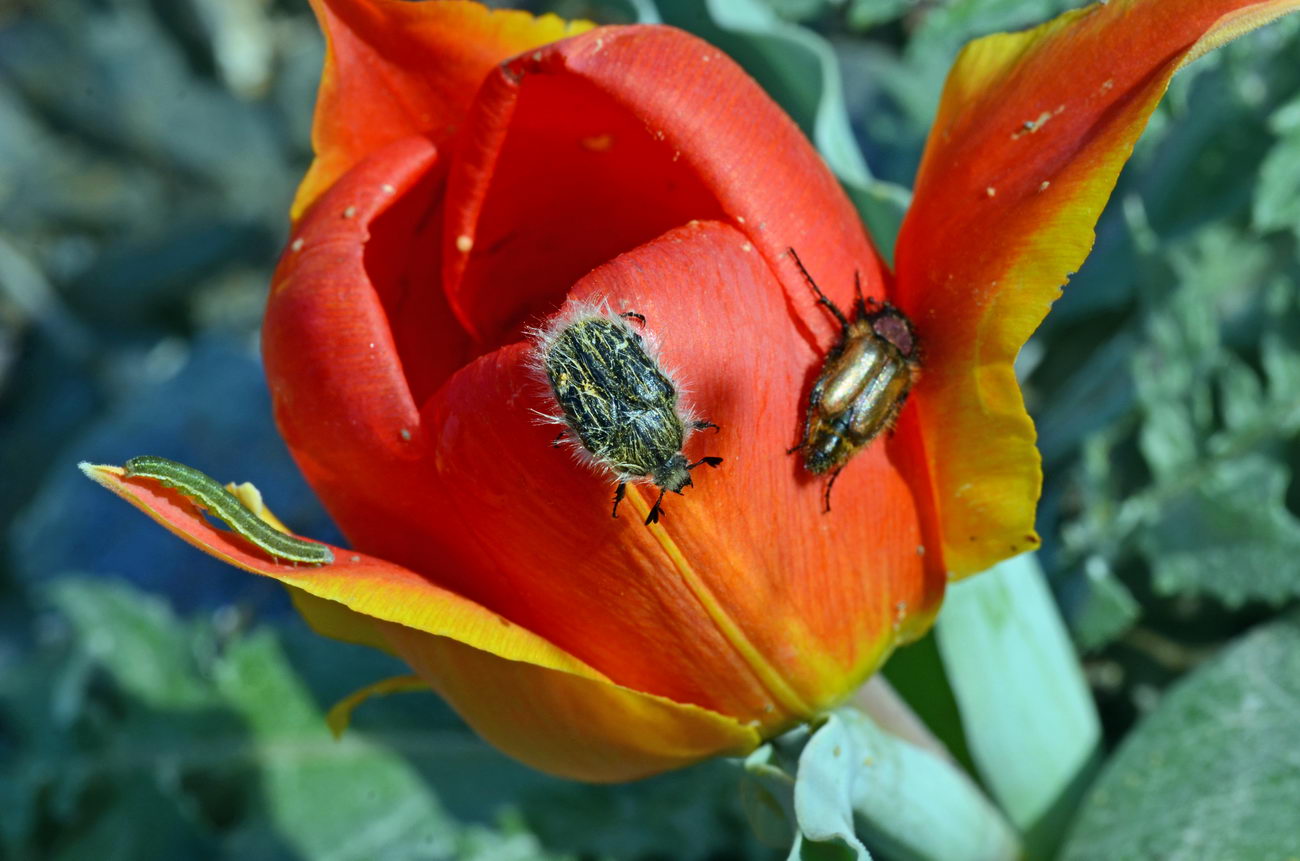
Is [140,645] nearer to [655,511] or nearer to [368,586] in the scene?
[368,586]

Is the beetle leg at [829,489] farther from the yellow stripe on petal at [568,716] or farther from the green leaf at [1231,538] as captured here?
the green leaf at [1231,538]

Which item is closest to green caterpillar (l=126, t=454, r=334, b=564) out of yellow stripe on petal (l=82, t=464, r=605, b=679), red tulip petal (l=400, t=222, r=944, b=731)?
yellow stripe on petal (l=82, t=464, r=605, b=679)

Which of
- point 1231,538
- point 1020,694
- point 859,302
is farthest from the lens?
point 1231,538

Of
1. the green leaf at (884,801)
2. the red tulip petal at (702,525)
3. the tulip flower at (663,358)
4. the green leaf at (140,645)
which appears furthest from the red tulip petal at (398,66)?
the green leaf at (140,645)

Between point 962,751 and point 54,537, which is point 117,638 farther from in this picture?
point 962,751

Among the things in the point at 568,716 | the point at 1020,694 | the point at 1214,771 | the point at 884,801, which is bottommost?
the point at 1214,771

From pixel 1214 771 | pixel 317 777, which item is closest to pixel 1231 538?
pixel 1214 771

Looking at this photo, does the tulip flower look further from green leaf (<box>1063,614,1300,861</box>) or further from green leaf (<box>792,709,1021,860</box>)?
green leaf (<box>1063,614,1300,861</box>)
